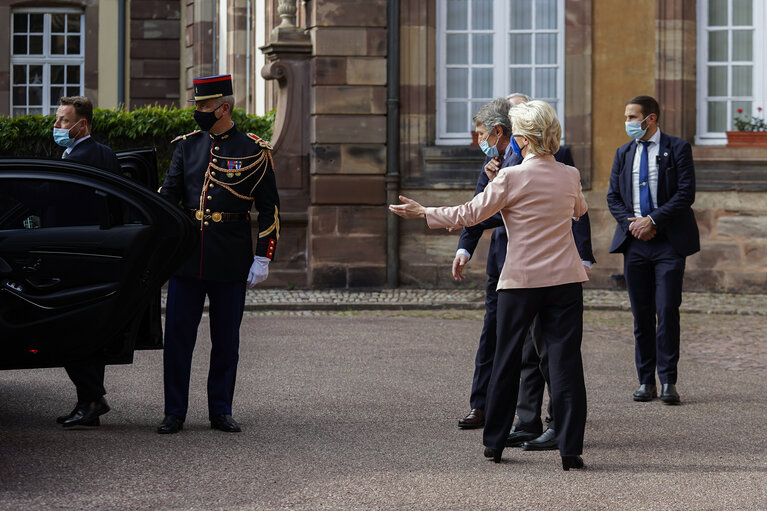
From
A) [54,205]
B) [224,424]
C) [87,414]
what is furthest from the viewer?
[87,414]

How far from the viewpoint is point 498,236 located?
671 cm

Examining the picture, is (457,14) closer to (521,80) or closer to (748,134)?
(521,80)

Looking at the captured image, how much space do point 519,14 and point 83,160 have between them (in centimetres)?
949

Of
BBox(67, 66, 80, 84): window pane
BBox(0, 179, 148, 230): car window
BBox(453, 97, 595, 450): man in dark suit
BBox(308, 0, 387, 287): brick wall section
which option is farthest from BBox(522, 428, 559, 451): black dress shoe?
BBox(67, 66, 80, 84): window pane

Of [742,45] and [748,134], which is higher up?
[742,45]

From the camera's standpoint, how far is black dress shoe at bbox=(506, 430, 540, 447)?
6.44 m

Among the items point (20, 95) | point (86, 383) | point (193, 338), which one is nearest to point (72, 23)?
point (20, 95)

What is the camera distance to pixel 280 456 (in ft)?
20.0

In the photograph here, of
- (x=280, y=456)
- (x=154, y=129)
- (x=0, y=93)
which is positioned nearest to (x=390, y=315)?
(x=154, y=129)

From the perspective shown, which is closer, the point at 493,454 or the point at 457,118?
the point at 493,454

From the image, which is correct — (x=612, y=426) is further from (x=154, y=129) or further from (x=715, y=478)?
(x=154, y=129)

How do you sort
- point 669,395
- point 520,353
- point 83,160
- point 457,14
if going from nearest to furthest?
1. point 520,353
2. point 83,160
3. point 669,395
4. point 457,14

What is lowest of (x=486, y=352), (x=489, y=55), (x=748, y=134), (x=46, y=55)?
(x=486, y=352)

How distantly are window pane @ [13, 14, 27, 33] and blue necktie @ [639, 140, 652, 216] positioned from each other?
1911 cm
